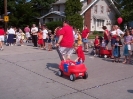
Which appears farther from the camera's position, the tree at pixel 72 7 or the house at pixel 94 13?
the house at pixel 94 13

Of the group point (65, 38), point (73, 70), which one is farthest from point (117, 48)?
point (73, 70)

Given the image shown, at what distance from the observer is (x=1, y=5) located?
1823 inches

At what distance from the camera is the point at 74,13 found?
37375 millimetres

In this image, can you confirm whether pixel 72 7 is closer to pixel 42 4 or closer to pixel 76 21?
pixel 76 21

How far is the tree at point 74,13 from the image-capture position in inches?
1423

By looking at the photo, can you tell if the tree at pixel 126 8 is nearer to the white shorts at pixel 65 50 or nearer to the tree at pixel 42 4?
the tree at pixel 42 4

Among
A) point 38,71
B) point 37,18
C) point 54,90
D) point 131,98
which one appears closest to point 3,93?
point 54,90

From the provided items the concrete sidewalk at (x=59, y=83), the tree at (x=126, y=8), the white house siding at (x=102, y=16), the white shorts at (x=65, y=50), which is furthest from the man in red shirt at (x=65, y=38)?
the tree at (x=126, y=8)

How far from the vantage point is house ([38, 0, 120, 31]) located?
A: 136 feet

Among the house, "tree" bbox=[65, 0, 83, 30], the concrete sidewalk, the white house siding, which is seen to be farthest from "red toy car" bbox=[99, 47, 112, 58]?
the white house siding

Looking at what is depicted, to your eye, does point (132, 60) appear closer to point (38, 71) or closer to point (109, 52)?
point (109, 52)

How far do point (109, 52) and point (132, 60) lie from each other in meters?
1.36

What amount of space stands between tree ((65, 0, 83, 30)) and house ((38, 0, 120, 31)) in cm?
287

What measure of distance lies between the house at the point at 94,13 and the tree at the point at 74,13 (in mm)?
2866
